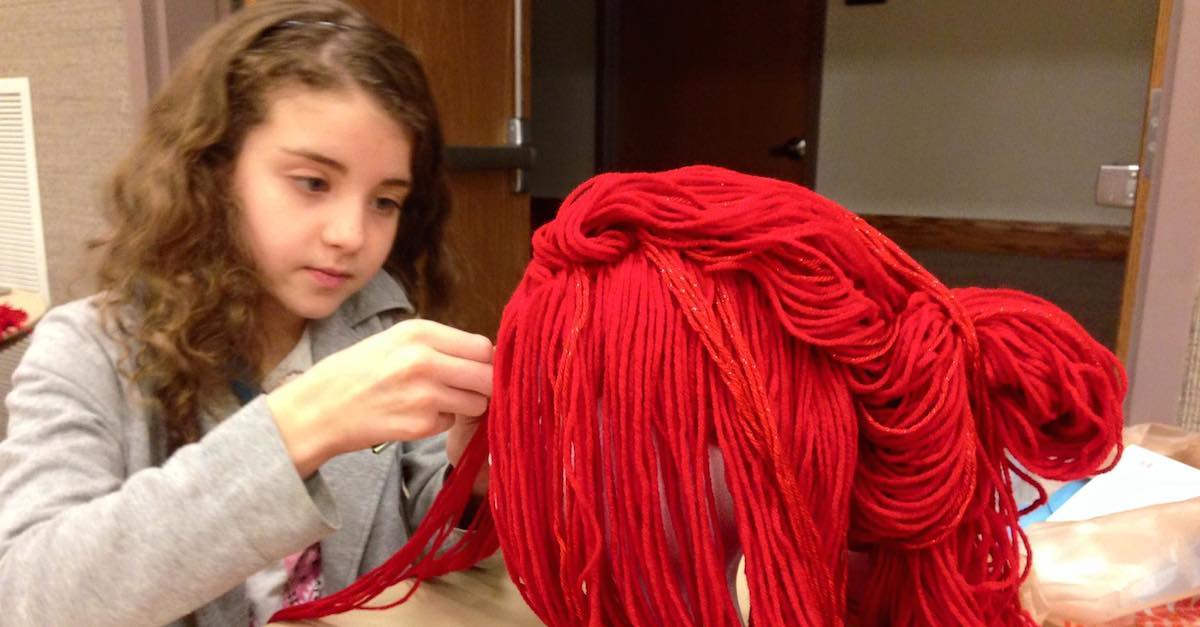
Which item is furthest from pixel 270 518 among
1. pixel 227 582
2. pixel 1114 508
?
pixel 1114 508

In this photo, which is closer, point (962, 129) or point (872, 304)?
point (872, 304)

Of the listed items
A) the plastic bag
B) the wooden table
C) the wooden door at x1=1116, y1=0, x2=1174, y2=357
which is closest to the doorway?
the wooden door at x1=1116, y1=0, x2=1174, y2=357

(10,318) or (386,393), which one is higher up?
(386,393)

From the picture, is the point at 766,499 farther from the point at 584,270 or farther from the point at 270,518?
the point at 270,518

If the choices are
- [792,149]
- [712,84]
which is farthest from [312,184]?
[712,84]

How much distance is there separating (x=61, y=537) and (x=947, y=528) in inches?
17.8

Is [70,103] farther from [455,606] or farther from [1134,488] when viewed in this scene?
[1134,488]

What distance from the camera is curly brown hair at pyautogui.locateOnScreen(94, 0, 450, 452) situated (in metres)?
0.64

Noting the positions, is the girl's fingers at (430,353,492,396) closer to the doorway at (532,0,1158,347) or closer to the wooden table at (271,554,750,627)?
the wooden table at (271,554,750,627)

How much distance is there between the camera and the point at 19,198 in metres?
1.25

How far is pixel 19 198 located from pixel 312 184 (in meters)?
0.89

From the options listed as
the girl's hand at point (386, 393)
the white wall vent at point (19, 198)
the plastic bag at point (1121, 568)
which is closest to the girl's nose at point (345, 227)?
the girl's hand at point (386, 393)

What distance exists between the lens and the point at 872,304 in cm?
35

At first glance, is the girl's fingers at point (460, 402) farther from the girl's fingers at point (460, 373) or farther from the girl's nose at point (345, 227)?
the girl's nose at point (345, 227)
